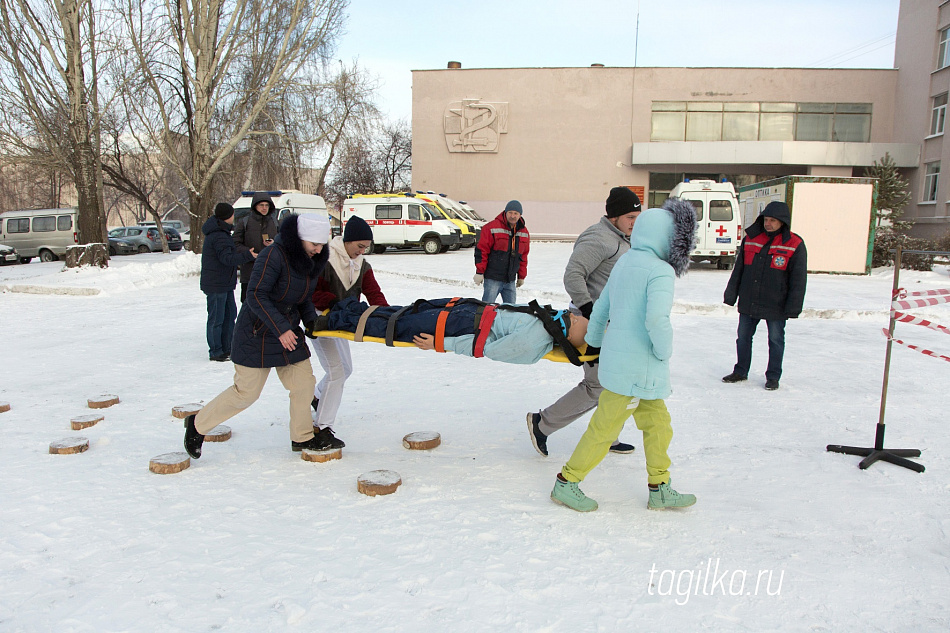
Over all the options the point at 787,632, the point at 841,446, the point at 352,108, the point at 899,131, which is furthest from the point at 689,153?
the point at 787,632

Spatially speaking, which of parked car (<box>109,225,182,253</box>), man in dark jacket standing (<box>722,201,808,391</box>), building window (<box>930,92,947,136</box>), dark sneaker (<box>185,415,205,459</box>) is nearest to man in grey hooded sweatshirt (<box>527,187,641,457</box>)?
dark sneaker (<box>185,415,205,459</box>)

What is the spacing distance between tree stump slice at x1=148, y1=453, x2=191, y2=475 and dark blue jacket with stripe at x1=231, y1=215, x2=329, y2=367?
2.56 feet

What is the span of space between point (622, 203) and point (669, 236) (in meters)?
0.94

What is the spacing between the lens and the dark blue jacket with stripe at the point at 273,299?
3.82 meters

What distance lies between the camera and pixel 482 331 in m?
3.75

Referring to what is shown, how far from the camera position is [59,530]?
3.14 meters

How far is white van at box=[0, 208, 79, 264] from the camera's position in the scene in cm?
2491

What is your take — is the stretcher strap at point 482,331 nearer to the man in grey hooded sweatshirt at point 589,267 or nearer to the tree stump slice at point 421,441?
the man in grey hooded sweatshirt at point 589,267

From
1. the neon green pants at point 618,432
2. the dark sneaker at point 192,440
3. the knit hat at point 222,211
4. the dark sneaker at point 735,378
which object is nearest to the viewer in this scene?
the neon green pants at point 618,432

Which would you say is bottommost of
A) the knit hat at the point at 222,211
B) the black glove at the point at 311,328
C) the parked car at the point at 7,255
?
the parked car at the point at 7,255

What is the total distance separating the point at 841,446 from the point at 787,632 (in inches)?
96.6

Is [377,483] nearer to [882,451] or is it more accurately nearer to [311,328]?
[311,328]

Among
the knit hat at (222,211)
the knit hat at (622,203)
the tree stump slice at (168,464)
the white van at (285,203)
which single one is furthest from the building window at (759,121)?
the tree stump slice at (168,464)

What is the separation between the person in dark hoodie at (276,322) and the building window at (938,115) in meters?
34.7
